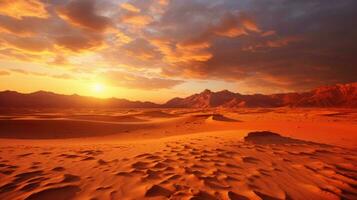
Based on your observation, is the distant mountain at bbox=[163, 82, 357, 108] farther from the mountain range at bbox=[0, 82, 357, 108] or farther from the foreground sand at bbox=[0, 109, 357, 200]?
the foreground sand at bbox=[0, 109, 357, 200]

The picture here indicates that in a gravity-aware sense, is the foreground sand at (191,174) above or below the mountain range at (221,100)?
below

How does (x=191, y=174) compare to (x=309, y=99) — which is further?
(x=309, y=99)

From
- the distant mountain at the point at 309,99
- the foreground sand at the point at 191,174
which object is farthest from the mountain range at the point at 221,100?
the foreground sand at the point at 191,174

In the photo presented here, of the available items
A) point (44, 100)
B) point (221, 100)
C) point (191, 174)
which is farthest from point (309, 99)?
point (44, 100)

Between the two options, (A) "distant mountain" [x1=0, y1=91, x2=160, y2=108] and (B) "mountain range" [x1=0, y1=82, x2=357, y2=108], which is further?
(B) "mountain range" [x1=0, y1=82, x2=357, y2=108]

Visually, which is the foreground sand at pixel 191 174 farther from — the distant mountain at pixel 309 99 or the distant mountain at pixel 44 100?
the distant mountain at pixel 309 99

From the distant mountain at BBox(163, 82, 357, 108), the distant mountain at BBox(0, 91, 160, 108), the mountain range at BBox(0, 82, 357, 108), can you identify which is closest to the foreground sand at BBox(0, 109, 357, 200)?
the mountain range at BBox(0, 82, 357, 108)

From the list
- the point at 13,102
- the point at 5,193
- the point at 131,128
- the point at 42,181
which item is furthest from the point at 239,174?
the point at 13,102

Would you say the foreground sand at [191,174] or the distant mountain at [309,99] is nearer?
the foreground sand at [191,174]

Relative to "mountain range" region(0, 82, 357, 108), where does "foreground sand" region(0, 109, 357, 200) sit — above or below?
below

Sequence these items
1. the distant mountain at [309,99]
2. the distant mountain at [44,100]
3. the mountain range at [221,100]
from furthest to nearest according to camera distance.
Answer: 1. the distant mountain at [309,99]
2. the mountain range at [221,100]
3. the distant mountain at [44,100]

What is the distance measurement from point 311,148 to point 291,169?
2770 millimetres

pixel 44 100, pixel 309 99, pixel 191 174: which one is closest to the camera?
pixel 191 174

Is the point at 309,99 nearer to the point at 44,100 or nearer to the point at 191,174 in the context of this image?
the point at 191,174
